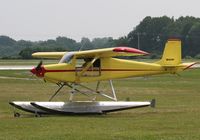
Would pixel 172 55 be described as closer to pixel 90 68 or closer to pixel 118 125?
pixel 90 68

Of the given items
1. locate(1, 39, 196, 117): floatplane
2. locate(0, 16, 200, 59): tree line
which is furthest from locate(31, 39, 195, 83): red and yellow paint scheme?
locate(0, 16, 200, 59): tree line

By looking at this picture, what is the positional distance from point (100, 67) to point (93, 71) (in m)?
0.31

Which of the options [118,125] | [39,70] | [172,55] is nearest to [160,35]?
[172,55]

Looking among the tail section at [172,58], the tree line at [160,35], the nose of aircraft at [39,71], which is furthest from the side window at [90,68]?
the tree line at [160,35]

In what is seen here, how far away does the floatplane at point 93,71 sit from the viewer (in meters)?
19.7

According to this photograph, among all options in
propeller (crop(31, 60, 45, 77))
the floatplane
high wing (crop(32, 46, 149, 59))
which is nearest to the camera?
high wing (crop(32, 46, 149, 59))

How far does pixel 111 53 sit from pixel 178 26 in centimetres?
14024

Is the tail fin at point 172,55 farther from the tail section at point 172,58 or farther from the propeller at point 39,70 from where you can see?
the propeller at point 39,70

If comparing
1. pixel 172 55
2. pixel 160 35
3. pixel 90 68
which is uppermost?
pixel 172 55

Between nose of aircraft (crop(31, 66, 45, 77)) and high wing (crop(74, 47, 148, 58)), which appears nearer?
high wing (crop(74, 47, 148, 58))

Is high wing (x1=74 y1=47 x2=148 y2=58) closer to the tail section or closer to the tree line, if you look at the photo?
the tail section

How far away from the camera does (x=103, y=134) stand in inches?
529

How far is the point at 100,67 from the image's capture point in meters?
21.0

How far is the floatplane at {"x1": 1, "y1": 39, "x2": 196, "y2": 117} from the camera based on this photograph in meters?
19.7
